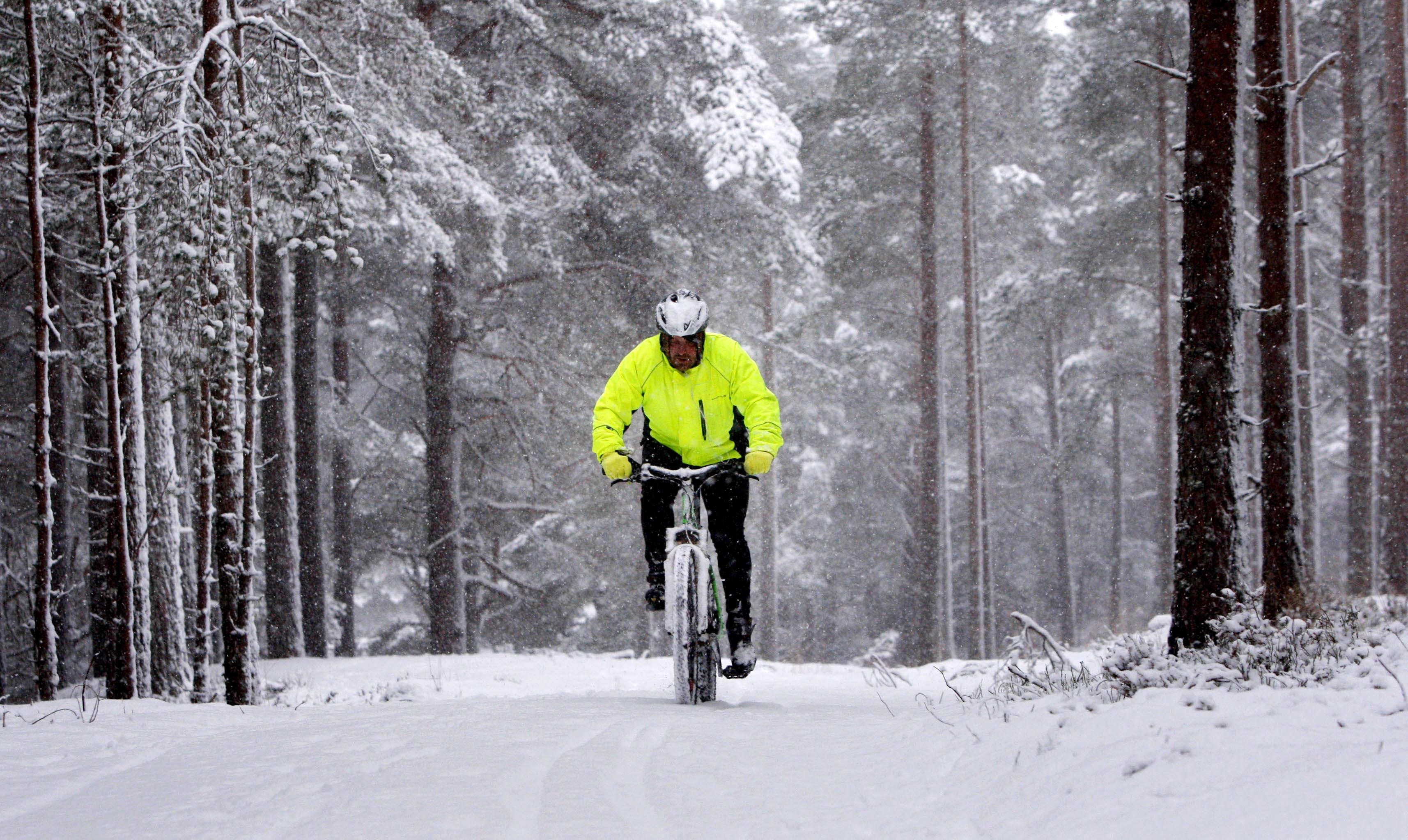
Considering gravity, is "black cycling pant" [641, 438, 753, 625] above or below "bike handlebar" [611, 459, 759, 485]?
below

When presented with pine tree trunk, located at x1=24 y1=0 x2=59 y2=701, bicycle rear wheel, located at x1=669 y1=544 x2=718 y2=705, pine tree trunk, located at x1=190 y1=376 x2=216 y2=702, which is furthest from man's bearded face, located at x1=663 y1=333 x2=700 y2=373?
pine tree trunk, located at x1=24 y1=0 x2=59 y2=701

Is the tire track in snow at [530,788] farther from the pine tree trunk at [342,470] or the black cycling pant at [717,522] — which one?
the pine tree trunk at [342,470]

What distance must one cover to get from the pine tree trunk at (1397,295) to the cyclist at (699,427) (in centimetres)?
1292

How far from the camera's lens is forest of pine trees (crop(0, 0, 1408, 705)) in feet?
27.6

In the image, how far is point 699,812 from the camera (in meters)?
3.32

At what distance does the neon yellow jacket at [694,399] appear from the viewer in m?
6.52

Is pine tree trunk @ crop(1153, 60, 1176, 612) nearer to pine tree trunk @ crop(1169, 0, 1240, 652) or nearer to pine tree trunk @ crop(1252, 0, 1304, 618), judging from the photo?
pine tree trunk @ crop(1252, 0, 1304, 618)

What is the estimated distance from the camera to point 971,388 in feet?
78.5

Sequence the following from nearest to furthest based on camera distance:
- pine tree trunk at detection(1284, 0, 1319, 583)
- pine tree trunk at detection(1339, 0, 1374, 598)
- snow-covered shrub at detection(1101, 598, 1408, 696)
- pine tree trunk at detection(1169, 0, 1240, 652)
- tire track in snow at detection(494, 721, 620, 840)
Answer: tire track in snow at detection(494, 721, 620, 840)
snow-covered shrub at detection(1101, 598, 1408, 696)
pine tree trunk at detection(1169, 0, 1240, 652)
pine tree trunk at detection(1284, 0, 1319, 583)
pine tree trunk at detection(1339, 0, 1374, 598)

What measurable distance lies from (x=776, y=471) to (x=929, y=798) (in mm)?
28769

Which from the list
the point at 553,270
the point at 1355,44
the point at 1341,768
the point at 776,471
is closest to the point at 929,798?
the point at 1341,768

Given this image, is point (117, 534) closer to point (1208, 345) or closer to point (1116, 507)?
point (1208, 345)

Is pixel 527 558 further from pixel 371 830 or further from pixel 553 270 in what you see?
pixel 371 830

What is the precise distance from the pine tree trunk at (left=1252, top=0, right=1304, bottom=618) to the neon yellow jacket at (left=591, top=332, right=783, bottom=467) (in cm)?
489
